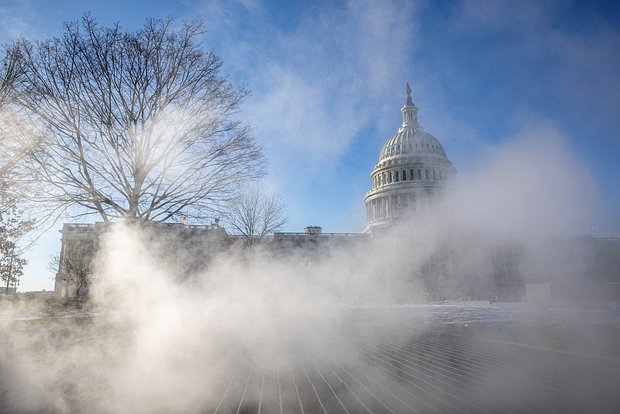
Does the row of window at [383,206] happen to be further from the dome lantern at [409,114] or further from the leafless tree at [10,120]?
the leafless tree at [10,120]

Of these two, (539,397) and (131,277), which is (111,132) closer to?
(131,277)

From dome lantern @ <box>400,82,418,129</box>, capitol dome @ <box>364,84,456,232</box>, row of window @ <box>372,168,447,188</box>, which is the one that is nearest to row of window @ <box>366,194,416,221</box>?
capitol dome @ <box>364,84,456,232</box>

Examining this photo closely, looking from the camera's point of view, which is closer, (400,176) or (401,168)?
(400,176)

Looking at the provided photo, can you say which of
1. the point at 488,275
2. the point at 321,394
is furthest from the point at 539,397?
the point at 488,275

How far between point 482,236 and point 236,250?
1038 cm

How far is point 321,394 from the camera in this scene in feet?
9.04

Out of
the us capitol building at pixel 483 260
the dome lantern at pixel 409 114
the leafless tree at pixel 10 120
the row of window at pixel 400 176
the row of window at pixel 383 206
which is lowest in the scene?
the us capitol building at pixel 483 260

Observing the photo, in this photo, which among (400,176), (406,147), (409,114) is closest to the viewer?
(400,176)

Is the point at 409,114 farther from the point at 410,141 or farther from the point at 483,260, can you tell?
the point at 483,260

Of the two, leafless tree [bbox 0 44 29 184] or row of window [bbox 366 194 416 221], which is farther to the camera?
row of window [bbox 366 194 416 221]

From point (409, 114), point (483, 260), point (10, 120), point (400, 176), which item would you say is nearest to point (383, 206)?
point (400, 176)

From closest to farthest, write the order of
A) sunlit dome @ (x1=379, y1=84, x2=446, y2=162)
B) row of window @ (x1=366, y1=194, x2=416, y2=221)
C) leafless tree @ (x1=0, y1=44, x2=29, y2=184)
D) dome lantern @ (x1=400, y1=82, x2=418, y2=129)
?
leafless tree @ (x1=0, y1=44, x2=29, y2=184) → row of window @ (x1=366, y1=194, x2=416, y2=221) → sunlit dome @ (x1=379, y1=84, x2=446, y2=162) → dome lantern @ (x1=400, y1=82, x2=418, y2=129)

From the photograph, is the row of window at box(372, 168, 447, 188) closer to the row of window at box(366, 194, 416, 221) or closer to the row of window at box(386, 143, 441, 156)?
the row of window at box(366, 194, 416, 221)

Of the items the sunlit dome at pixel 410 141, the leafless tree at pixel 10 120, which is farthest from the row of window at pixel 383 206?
the leafless tree at pixel 10 120
